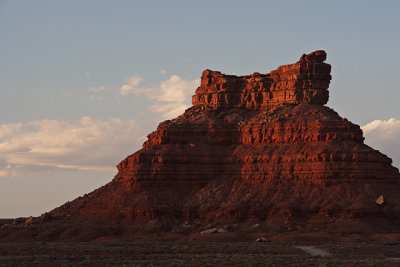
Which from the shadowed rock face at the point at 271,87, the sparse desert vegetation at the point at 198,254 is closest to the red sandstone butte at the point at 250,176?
the shadowed rock face at the point at 271,87

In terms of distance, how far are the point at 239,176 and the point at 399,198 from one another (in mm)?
18572

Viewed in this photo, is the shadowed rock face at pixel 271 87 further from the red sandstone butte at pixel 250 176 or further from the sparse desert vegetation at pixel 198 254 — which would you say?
the sparse desert vegetation at pixel 198 254

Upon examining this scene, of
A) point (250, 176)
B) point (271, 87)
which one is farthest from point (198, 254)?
point (271, 87)

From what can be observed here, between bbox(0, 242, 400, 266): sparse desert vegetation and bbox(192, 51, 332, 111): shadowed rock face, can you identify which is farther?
bbox(192, 51, 332, 111): shadowed rock face

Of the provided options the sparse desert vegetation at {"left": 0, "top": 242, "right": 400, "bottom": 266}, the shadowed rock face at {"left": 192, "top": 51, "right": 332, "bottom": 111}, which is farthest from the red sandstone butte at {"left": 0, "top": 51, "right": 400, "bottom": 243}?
the sparse desert vegetation at {"left": 0, "top": 242, "right": 400, "bottom": 266}

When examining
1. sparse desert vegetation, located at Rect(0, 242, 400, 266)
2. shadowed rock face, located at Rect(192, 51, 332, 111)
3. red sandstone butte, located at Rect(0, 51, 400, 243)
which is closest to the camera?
sparse desert vegetation, located at Rect(0, 242, 400, 266)

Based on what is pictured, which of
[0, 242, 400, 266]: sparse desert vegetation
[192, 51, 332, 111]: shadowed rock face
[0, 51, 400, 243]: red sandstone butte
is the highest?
[192, 51, 332, 111]: shadowed rock face

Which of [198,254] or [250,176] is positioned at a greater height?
[250,176]

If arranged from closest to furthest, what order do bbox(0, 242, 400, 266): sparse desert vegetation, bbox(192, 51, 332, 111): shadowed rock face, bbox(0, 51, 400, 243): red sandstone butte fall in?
bbox(0, 242, 400, 266): sparse desert vegetation
bbox(0, 51, 400, 243): red sandstone butte
bbox(192, 51, 332, 111): shadowed rock face

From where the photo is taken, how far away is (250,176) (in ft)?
344

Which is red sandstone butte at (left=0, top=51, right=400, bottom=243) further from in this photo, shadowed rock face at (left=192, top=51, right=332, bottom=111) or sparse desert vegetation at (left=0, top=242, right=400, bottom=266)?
sparse desert vegetation at (left=0, top=242, right=400, bottom=266)

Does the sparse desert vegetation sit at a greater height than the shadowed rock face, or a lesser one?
lesser

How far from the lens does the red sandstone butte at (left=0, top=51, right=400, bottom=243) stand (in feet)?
319

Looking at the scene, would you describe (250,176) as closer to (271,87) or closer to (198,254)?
(271,87)
